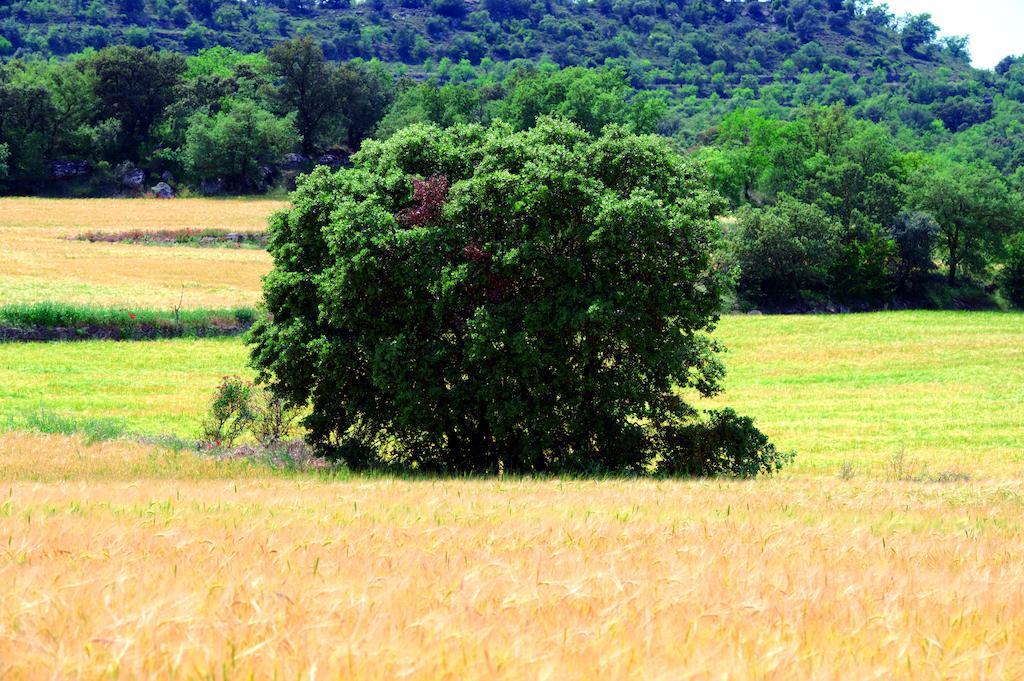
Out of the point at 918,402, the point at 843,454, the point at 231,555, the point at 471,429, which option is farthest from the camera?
the point at 918,402

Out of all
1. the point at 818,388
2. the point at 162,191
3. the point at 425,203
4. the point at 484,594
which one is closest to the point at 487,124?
the point at 162,191

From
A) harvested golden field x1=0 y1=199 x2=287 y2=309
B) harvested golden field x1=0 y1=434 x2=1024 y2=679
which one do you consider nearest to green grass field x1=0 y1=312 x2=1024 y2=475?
harvested golden field x1=0 y1=199 x2=287 y2=309

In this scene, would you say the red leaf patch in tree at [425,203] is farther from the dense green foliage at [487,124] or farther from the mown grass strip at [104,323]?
the dense green foliage at [487,124]

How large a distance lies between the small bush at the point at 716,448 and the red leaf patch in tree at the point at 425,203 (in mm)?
7972

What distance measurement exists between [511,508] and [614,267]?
11348 mm

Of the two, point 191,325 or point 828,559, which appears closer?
point 828,559

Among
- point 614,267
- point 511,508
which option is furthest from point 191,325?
point 511,508

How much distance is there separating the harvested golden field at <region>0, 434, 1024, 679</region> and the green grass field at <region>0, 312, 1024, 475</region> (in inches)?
823

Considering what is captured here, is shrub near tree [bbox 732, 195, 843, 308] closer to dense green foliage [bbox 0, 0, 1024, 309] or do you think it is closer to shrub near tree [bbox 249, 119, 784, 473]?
dense green foliage [bbox 0, 0, 1024, 309]

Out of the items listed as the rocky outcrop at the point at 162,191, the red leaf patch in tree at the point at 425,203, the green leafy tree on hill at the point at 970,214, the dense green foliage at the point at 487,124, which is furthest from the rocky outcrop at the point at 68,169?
the red leaf patch in tree at the point at 425,203

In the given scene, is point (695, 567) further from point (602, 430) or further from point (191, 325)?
point (191, 325)

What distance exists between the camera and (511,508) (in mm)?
12469

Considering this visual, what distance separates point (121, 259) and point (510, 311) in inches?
2306

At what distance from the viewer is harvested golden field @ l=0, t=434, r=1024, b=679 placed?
4062mm
